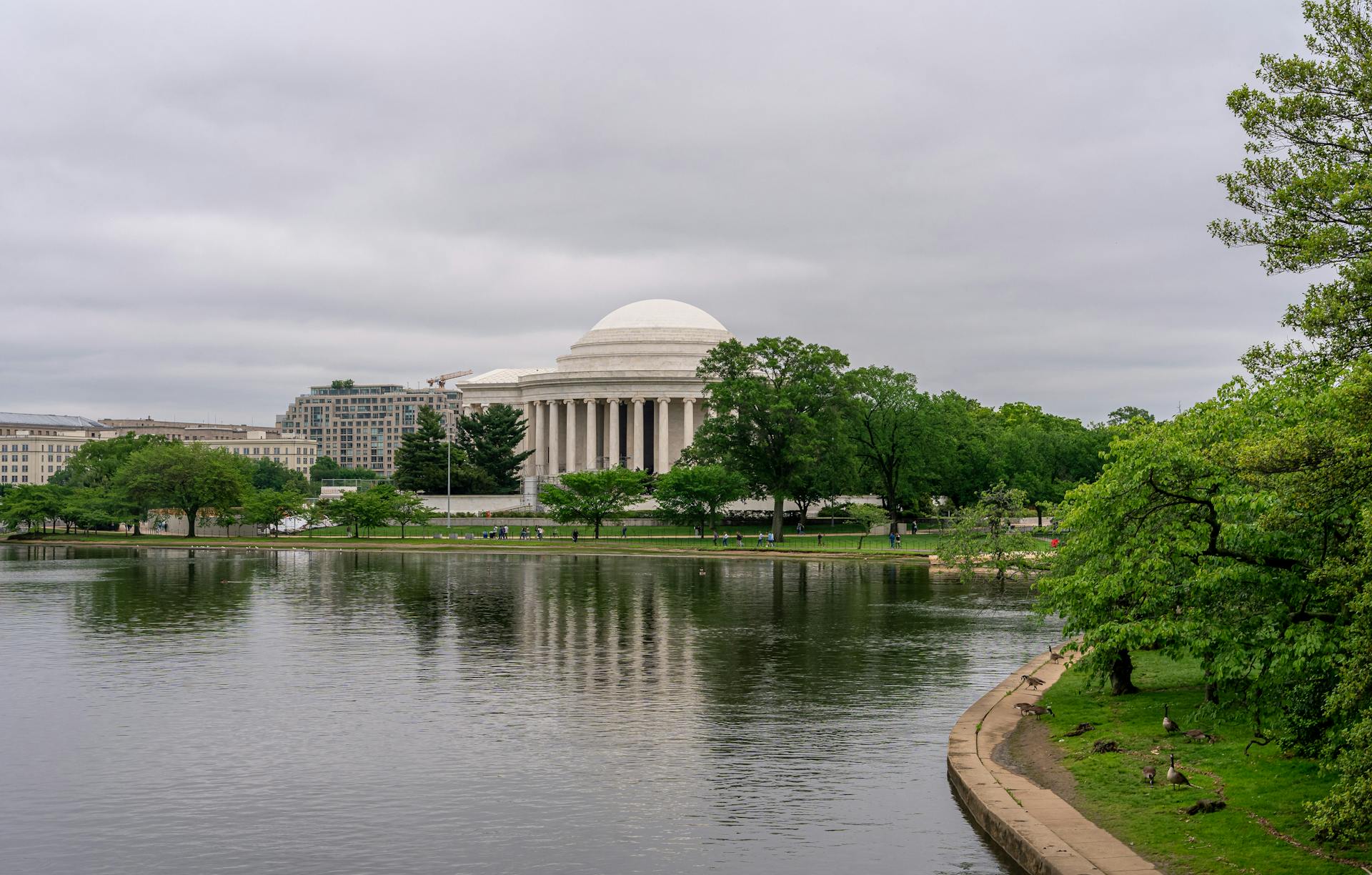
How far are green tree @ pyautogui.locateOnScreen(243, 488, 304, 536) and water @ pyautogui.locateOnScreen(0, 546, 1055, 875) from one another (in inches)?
2140

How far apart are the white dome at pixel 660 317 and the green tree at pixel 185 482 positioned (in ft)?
137

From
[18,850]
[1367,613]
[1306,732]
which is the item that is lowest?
[18,850]

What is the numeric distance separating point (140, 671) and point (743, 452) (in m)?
57.0

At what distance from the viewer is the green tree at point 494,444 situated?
A: 4715 inches

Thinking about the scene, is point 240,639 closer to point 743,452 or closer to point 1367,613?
point 1367,613

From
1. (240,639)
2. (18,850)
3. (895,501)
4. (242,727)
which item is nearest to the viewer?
(18,850)

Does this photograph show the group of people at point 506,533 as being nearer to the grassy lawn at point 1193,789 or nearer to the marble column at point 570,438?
the marble column at point 570,438

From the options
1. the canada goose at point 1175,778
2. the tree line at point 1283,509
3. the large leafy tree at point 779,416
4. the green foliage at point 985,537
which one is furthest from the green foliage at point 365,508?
the canada goose at point 1175,778

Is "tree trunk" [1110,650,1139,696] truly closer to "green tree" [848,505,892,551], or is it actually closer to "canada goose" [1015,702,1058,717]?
"canada goose" [1015,702,1058,717]

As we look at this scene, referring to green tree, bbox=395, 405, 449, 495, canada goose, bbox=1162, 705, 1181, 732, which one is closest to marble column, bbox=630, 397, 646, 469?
green tree, bbox=395, 405, 449, 495

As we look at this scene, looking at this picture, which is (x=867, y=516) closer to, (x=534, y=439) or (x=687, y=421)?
(x=687, y=421)

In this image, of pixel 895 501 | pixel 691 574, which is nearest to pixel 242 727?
pixel 691 574

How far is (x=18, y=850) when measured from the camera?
16.4m

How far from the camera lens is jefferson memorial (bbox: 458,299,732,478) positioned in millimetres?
121812
